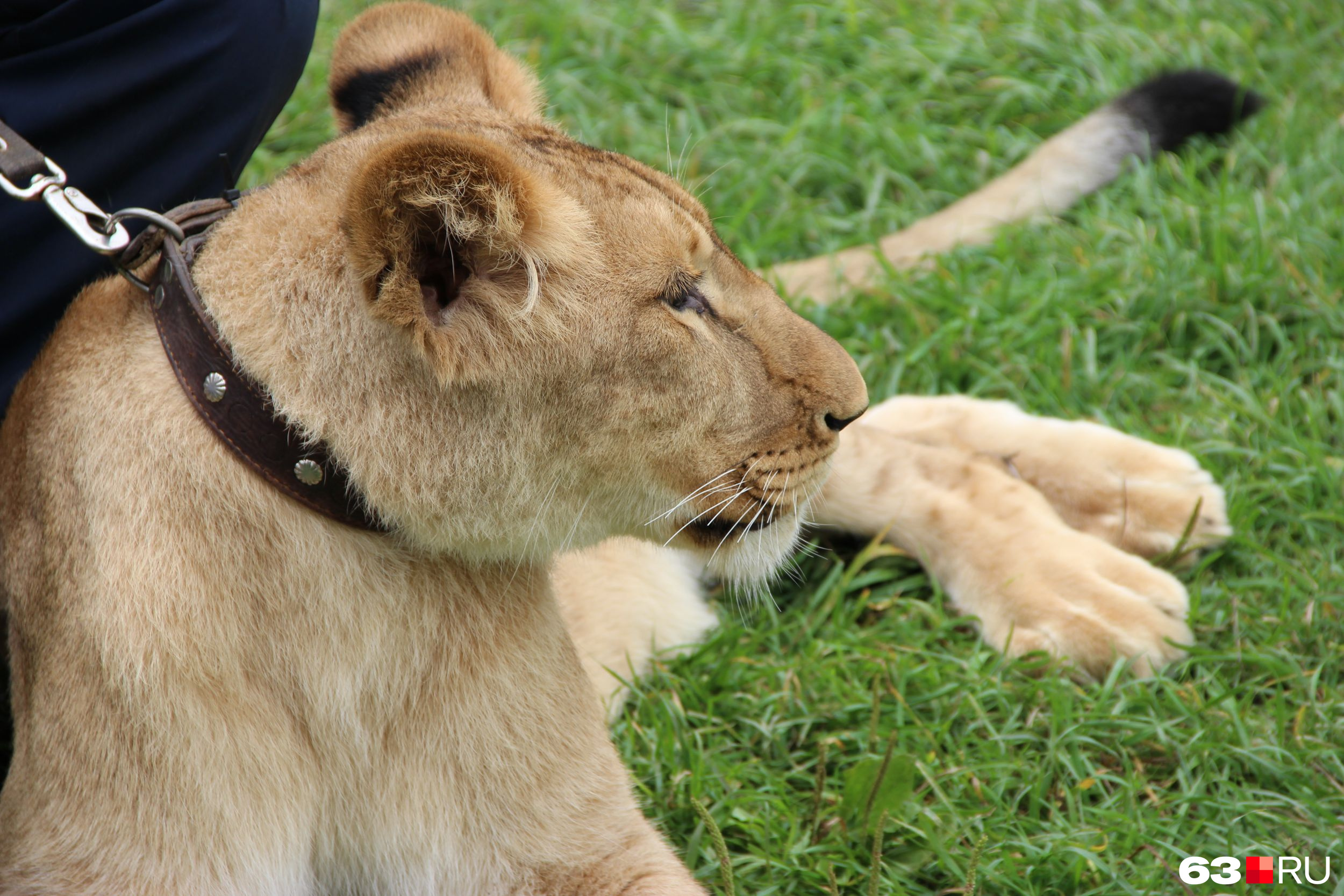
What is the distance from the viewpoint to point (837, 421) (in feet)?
7.16

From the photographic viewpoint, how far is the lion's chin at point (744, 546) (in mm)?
2145

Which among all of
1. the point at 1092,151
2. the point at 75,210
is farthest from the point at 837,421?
the point at 1092,151

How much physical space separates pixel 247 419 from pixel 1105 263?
2.84m

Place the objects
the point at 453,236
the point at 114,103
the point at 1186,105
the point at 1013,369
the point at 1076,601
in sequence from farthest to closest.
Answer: the point at 1186,105 → the point at 1013,369 → the point at 1076,601 → the point at 114,103 → the point at 453,236

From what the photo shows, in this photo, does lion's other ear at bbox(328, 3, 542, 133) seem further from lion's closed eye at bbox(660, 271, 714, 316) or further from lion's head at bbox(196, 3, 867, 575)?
lion's closed eye at bbox(660, 271, 714, 316)

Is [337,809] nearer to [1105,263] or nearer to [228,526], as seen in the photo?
[228,526]

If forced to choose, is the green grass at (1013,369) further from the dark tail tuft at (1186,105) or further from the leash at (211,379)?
the leash at (211,379)

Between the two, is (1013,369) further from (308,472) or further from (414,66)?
(308,472)

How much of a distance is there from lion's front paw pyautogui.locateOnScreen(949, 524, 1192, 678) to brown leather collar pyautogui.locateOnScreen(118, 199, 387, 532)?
1.59 m

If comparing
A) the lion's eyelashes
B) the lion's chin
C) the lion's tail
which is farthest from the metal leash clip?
the lion's tail

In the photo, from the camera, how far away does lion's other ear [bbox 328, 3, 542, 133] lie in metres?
2.35

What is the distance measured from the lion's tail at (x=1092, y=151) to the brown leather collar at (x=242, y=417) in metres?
2.47

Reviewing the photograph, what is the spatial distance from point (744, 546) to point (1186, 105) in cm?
285

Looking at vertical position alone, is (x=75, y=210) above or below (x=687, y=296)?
above
